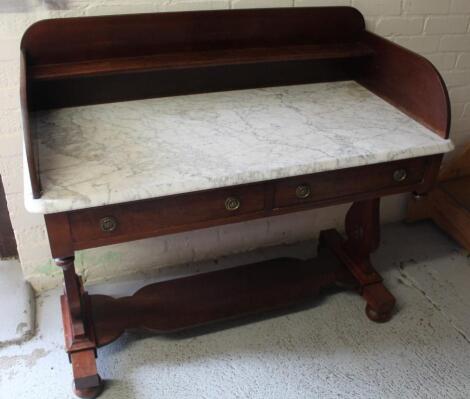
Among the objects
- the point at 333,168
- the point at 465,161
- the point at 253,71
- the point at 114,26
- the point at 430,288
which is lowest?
the point at 430,288

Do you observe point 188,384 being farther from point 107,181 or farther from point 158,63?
point 158,63

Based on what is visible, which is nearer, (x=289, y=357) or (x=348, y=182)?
(x=348, y=182)

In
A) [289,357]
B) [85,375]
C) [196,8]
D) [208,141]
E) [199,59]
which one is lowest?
[289,357]

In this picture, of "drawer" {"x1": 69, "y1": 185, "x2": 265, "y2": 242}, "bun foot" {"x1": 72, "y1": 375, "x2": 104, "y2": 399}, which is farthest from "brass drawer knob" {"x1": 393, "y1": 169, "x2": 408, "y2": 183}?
"bun foot" {"x1": 72, "y1": 375, "x2": 104, "y2": 399}

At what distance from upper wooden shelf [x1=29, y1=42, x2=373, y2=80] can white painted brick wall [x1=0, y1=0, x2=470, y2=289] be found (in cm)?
15

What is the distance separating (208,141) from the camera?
4.28 feet

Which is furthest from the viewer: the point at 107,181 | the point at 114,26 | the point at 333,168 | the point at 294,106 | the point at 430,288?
the point at 430,288

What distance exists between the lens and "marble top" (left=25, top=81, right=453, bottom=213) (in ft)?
3.68

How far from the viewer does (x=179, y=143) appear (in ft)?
4.24

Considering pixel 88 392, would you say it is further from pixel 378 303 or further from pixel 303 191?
pixel 378 303

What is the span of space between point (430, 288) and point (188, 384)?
1.05 meters

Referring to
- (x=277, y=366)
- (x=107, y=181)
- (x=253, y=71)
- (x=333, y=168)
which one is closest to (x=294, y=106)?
(x=253, y=71)

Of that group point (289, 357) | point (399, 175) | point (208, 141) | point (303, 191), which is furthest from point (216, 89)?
point (289, 357)

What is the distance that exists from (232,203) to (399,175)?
1.66ft
